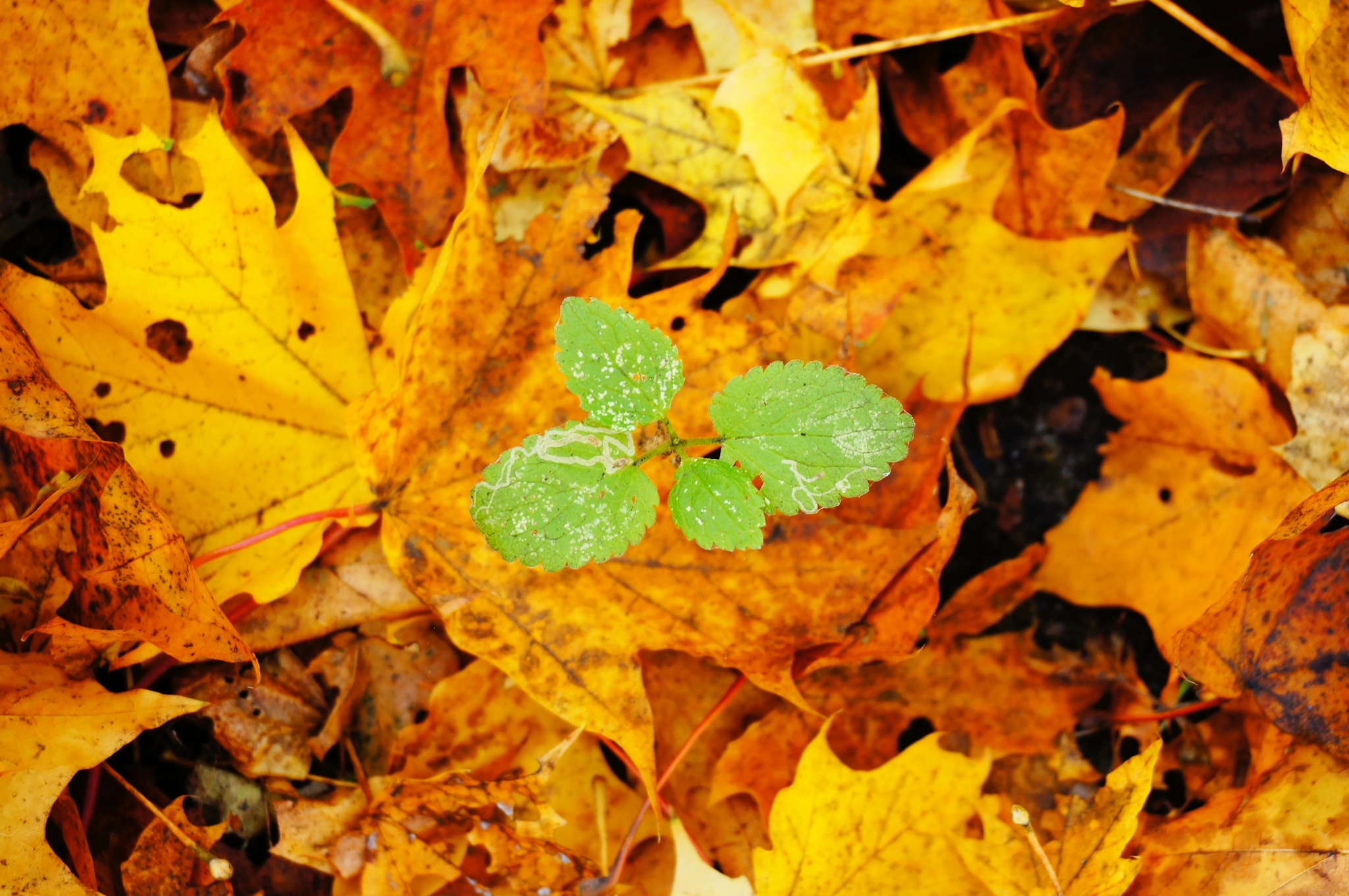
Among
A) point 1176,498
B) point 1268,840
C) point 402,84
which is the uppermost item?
point 402,84

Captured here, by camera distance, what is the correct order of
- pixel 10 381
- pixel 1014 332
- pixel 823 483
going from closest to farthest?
pixel 823 483 < pixel 10 381 < pixel 1014 332

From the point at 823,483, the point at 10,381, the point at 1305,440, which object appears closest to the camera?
the point at 823,483

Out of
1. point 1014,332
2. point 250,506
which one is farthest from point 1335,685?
point 250,506

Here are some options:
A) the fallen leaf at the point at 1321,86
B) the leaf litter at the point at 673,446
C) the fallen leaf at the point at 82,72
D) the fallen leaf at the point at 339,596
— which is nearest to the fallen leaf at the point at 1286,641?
the leaf litter at the point at 673,446

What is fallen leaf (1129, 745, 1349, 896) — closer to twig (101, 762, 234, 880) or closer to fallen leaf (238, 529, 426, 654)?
fallen leaf (238, 529, 426, 654)

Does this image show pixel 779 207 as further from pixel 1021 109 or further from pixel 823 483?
pixel 823 483

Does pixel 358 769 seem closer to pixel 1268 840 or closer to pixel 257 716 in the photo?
pixel 257 716

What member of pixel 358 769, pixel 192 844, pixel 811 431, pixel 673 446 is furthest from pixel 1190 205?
pixel 192 844
